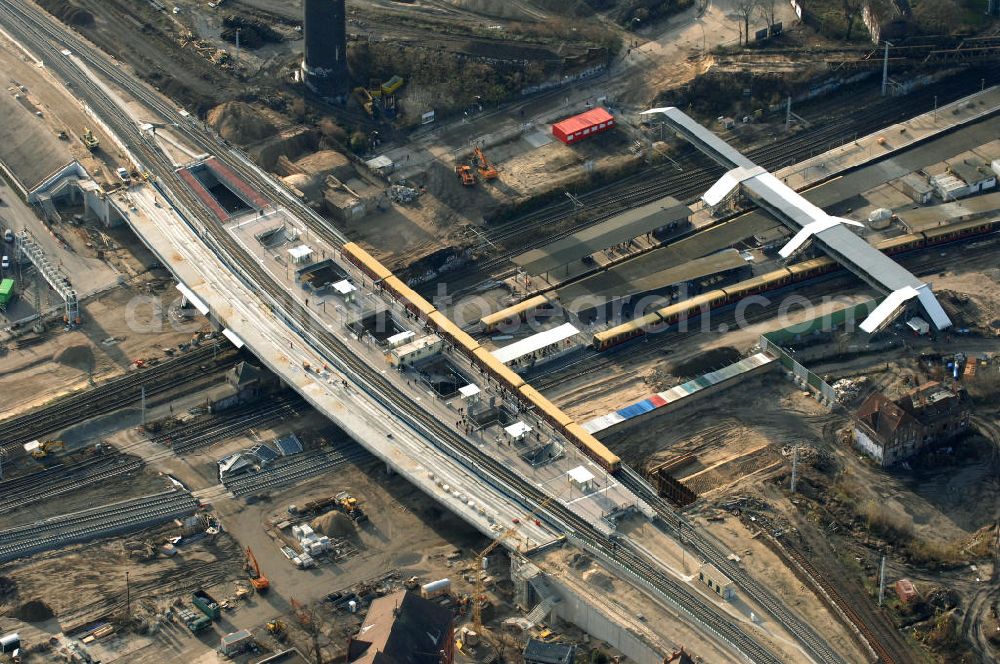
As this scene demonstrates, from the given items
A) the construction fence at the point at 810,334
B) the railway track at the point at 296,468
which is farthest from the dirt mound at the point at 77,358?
the construction fence at the point at 810,334

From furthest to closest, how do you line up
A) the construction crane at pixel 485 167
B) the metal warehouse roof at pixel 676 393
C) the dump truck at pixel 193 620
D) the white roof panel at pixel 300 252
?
the construction crane at pixel 485 167, the white roof panel at pixel 300 252, the metal warehouse roof at pixel 676 393, the dump truck at pixel 193 620

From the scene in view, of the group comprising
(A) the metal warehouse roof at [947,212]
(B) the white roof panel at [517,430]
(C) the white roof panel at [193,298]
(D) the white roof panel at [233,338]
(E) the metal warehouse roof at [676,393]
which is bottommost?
(E) the metal warehouse roof at [676,393]

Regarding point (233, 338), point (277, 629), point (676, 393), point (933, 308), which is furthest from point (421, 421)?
point (933, 308)

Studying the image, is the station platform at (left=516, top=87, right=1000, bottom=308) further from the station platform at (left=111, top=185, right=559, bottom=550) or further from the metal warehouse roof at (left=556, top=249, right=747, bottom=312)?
the station platform at (left=111, top=185, right=559, bottom=550)

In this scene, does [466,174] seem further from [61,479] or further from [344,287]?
[61,479]

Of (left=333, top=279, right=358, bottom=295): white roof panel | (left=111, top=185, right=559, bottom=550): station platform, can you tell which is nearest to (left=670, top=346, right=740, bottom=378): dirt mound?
(left=111, top=185, right=559, bottom=550): station platform

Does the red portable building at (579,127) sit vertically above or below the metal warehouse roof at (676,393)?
above

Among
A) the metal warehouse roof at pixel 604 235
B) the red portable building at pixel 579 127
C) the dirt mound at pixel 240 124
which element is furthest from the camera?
the red portable building at pixel 579 127

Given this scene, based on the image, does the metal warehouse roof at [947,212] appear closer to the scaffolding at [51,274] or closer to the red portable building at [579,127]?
the red portable building at [579,127]
